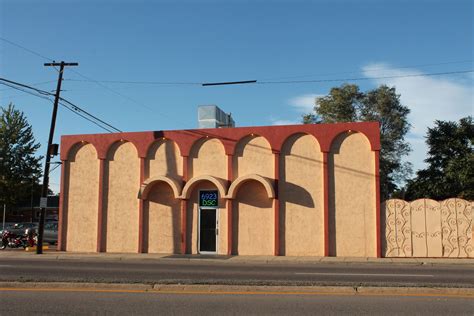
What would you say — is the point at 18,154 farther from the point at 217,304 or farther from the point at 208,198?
the point at 217,304

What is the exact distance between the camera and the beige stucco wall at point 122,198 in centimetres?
2394

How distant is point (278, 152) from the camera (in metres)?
22.2

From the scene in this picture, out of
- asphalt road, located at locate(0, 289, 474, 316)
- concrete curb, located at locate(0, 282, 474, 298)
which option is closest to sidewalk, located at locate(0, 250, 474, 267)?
concrete curb, located at locate(0, 282, 474, 298)

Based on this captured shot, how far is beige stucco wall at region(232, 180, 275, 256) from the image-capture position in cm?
2212

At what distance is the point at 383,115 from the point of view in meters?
44.8

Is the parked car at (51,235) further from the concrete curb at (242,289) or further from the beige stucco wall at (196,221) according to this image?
the concrete curb at (242,289)

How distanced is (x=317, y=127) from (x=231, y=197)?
498cm

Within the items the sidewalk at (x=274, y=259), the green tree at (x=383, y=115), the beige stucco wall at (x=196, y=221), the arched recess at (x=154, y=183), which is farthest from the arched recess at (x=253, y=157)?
the green tree at (x=383, y=115)

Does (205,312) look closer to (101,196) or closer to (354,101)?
(101,196)

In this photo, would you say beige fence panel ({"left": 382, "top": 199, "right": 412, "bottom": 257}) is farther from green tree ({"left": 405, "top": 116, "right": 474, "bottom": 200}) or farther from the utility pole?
the utility pole

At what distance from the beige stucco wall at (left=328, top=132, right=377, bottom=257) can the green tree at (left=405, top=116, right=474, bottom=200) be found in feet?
32.0

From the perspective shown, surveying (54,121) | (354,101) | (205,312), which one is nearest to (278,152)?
(54,121)

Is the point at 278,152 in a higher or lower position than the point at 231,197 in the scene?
higher

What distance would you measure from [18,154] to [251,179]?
43.0 meters
